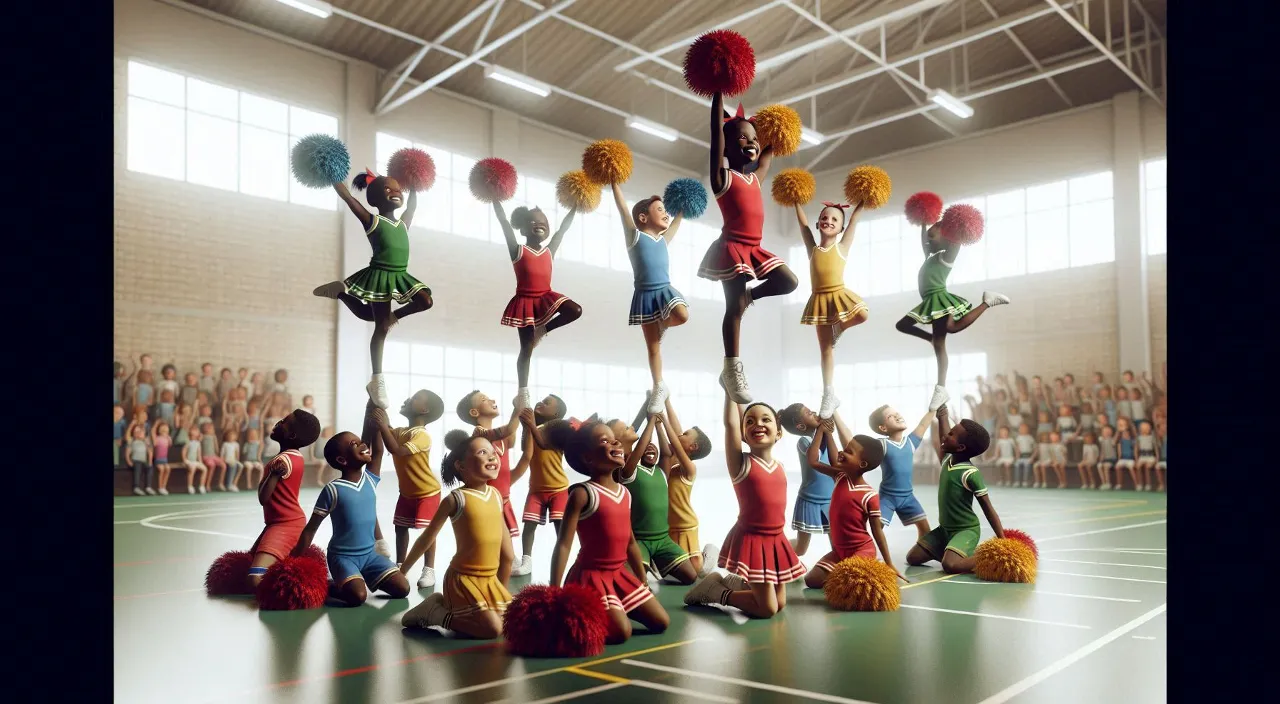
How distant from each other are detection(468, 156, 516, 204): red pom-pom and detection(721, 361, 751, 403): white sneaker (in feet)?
5.92

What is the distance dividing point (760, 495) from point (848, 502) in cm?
98

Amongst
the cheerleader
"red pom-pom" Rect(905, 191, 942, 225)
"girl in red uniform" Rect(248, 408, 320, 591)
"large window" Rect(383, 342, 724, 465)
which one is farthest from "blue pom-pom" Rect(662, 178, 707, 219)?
"large window" Rect(383, 342, 724, 465)

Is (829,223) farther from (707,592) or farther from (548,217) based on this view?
(548,217)

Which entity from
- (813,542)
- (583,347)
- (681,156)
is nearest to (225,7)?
(583,347)

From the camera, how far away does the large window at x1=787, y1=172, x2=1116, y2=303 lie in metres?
19.4

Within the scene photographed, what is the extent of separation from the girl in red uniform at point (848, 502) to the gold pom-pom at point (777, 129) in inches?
60.6

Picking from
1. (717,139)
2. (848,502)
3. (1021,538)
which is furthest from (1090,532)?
(717,139)

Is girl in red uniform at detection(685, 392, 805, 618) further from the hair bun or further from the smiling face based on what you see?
the smiling face

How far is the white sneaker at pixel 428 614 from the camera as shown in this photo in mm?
4051

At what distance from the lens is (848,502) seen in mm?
5332

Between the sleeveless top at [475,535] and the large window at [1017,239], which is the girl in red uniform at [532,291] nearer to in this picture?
the sleeveless top at [475,535]

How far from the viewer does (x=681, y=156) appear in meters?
22.8

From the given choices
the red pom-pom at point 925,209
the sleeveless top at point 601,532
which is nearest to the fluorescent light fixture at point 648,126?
the red pom-pom at point 925,209

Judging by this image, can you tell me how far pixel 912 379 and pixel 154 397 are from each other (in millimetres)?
15621
